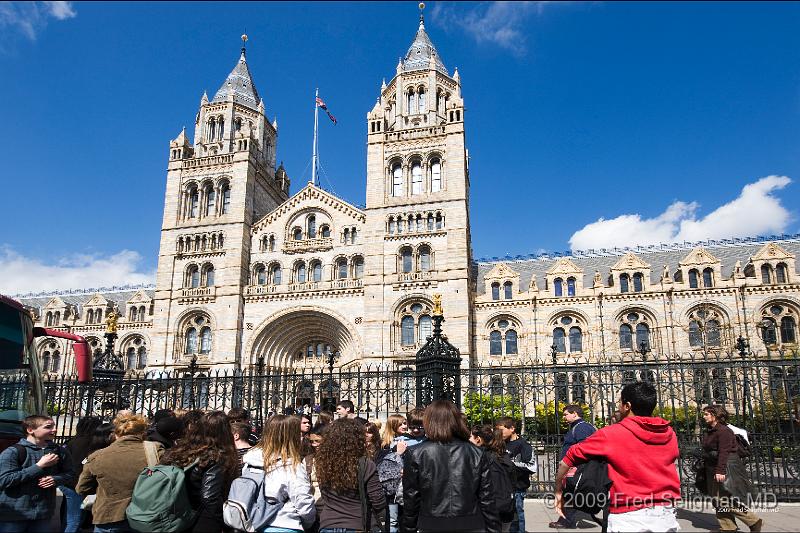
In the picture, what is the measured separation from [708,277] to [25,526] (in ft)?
121

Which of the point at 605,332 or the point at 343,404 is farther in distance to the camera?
the point at 605,332

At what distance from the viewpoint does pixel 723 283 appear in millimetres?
33062

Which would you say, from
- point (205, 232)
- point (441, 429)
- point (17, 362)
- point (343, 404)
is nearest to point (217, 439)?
point (441, 429)

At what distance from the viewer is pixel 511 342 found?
34812mm

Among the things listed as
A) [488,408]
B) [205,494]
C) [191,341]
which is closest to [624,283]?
[488,408]

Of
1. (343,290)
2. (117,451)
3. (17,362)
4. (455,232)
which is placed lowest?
(117,451)

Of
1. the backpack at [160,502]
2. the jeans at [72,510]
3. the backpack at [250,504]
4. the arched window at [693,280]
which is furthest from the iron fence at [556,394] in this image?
the arched window at [693,280]

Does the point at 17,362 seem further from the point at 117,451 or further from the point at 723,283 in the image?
the point at 723,283

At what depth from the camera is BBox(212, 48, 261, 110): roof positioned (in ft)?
131

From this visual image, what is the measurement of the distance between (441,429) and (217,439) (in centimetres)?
224

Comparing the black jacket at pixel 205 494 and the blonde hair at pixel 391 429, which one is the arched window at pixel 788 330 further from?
the black jacket at pixel 205 494

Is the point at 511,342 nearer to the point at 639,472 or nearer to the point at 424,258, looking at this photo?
the point at 424,258

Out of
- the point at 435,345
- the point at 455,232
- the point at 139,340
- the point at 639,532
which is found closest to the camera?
the point at 639,532

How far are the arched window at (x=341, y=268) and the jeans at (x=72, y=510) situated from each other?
2787 centimetres
